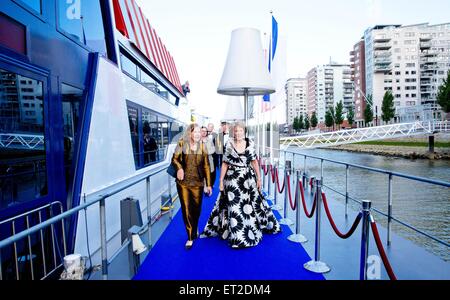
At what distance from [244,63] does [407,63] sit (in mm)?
105017

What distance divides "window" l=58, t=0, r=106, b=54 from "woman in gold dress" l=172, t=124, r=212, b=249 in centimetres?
199

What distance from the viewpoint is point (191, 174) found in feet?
15.1

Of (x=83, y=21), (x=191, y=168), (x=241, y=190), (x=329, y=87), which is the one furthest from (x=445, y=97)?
(x=329, y=87)

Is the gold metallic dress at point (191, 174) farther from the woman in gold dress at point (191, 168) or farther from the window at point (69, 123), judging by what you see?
the window at point (69, 123)

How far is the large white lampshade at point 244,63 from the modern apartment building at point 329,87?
138 meters

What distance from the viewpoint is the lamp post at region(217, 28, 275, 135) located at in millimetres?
5793

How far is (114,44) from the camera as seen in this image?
233 inches

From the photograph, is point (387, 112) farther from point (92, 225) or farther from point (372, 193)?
Answer: point (92, 225)

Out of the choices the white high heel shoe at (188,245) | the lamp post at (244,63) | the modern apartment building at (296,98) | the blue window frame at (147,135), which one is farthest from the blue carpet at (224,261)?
the modern apartment building at (296,98)

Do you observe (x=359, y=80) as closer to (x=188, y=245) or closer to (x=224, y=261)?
(x=188, y=245)

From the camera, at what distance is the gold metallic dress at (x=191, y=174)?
4.57 m

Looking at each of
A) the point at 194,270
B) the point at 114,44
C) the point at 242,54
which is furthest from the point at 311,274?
the point at 114,44

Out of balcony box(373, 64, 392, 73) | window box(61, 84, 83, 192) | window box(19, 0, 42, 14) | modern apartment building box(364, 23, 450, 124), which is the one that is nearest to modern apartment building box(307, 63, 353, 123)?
modern apartment building box(364, 23, 450, 124)
